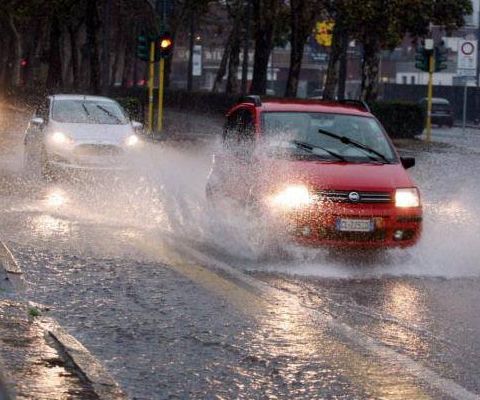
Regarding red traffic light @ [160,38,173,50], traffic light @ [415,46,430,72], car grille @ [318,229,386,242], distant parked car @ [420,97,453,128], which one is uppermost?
red traffic light @ [160,38,173,50]

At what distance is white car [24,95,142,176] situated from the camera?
66.1 ft

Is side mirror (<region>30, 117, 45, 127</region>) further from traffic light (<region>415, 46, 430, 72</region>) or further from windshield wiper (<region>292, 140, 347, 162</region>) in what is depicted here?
traffic light (<region>415, 46, 430, 72</region>)

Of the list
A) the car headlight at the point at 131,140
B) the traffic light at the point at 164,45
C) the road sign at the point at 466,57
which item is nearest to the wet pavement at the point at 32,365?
the car headlight at the point at 131,140

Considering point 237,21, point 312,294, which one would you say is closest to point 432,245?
point 312,294

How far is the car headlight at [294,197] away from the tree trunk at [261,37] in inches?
1445

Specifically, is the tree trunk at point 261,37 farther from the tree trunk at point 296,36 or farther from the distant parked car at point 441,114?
the distant parked car at point 441,114

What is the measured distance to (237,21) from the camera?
5797cm

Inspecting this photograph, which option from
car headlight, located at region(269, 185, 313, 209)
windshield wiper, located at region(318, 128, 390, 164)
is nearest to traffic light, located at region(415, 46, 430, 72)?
windshield wiper, located at region(318, 128, 390, 164)

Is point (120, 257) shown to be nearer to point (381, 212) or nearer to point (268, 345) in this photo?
point (381, 212)

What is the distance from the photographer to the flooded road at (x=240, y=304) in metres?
7.16

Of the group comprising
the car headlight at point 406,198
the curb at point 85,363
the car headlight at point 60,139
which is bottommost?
the curb at point 85,363

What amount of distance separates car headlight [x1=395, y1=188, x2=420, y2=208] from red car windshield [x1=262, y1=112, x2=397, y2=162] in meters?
0.69

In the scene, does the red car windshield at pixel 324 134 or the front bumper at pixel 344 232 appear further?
the red car windshield at pixel 324 134

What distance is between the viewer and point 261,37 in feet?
161
